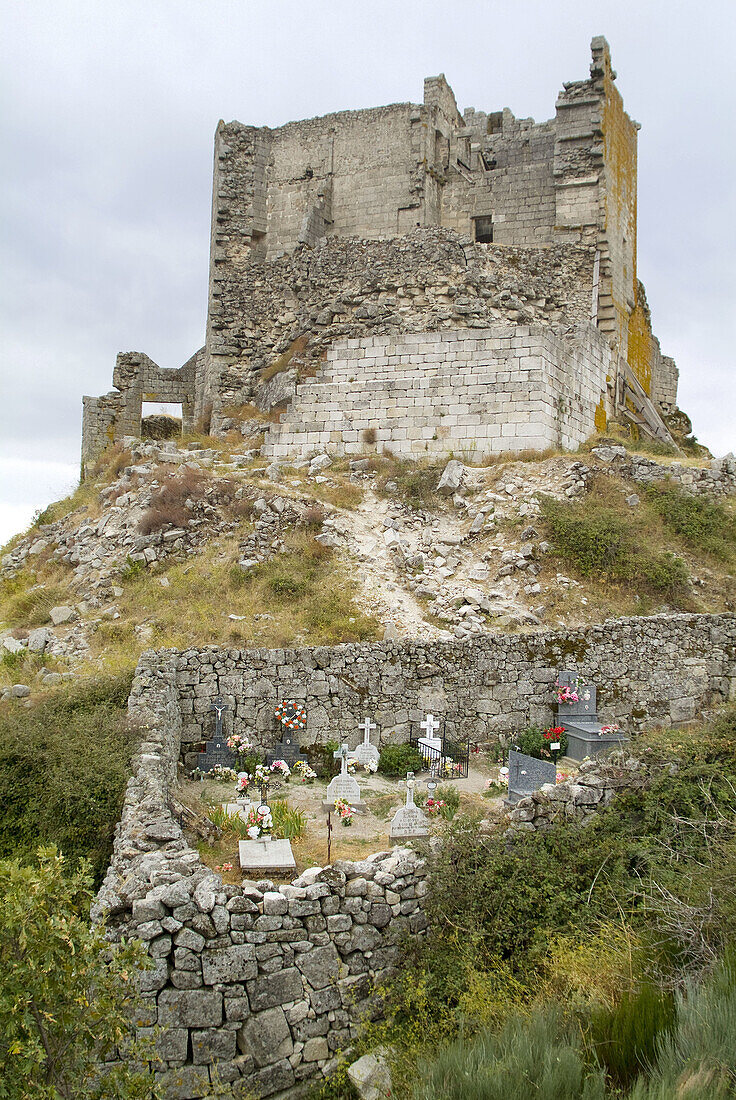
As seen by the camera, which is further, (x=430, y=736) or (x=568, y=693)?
(x=568, y=693)

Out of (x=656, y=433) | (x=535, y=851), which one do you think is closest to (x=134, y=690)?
(x=535, y=851)

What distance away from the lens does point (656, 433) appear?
21.1 metres

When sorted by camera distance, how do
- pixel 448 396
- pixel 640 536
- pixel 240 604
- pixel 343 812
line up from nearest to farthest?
1. pixel 343 812
2. pixel 240 604
3. pixel 640 536
4. pixel 448 396

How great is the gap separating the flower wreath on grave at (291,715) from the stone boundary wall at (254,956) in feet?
15.9

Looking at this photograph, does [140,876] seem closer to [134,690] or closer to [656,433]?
[134,690]

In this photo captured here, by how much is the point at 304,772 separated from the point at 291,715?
82 centimetres

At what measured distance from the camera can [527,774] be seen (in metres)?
9.64

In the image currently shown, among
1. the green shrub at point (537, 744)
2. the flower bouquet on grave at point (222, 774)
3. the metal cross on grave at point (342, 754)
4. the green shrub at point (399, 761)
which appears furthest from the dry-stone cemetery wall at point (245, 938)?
the green shrub at point (537, 744)

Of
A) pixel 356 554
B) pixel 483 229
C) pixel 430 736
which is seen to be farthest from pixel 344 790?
pixel 483 229

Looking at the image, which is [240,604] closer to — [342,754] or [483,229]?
[342,754]

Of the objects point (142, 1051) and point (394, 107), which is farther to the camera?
point (394, 107)

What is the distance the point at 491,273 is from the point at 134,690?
13730 mm

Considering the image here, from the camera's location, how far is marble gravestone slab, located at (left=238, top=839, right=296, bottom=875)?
6.66 metres

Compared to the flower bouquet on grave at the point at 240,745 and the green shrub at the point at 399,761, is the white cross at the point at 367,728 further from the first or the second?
the flower bouquet on grave at the point at 240,745
